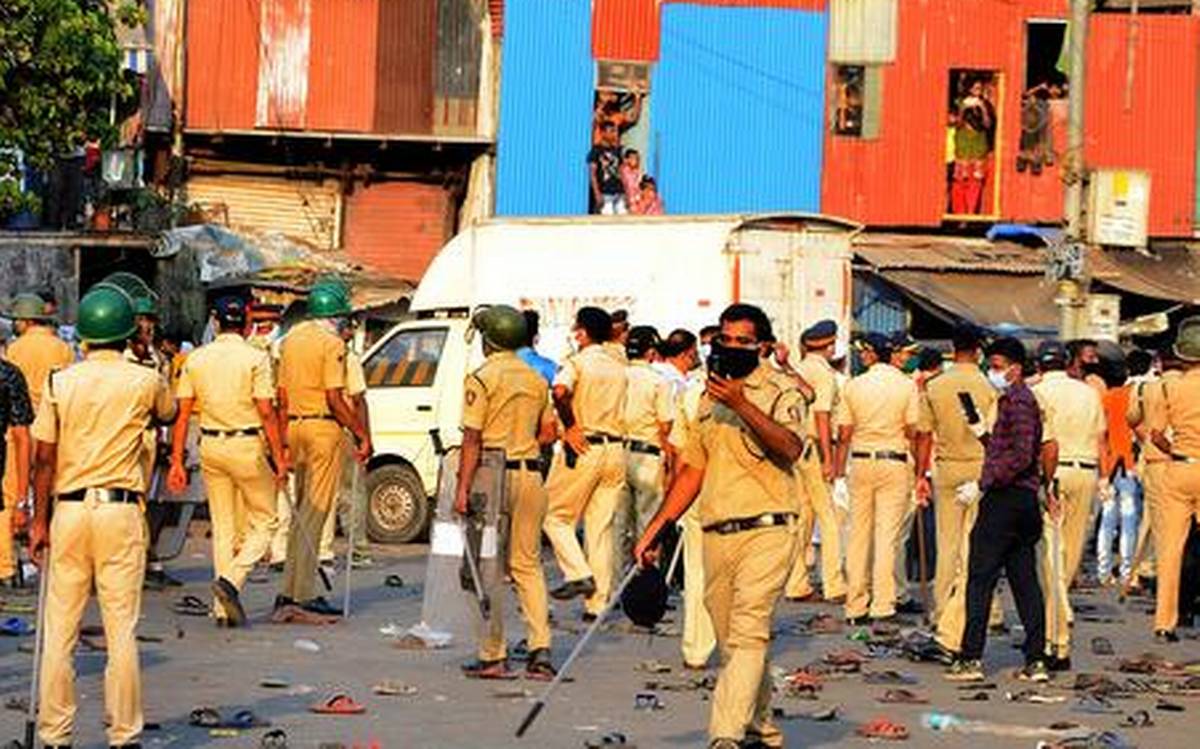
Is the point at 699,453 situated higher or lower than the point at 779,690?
higher

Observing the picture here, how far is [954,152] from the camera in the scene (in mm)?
43031

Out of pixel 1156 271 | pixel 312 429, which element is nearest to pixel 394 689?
pixel 312 429

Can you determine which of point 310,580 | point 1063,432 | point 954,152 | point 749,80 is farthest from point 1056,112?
Result: point 310,580

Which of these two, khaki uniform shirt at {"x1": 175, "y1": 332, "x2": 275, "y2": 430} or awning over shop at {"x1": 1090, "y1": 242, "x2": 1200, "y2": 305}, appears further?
awning over shop at {"x1": 1090, "y1": 242, "x2": 1200, "y2": 305}

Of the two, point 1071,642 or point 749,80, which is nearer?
point 1071,642

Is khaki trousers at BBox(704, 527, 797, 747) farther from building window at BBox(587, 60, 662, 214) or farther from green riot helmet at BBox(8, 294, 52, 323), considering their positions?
A: building window at BBox(587, 60, 662, 214)

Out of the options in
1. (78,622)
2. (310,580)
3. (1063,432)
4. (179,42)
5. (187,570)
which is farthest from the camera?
(179,42)

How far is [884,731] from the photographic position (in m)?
14.1

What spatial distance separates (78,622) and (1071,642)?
29.3 ft

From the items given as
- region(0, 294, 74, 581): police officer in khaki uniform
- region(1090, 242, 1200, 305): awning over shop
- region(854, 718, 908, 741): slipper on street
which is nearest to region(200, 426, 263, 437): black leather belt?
region(0, 294, 74, 581): police officer in khaki uniform

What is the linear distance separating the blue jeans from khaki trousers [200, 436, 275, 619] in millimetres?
9361

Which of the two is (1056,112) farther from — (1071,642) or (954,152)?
(1071,642)

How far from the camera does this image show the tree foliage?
1313 inches

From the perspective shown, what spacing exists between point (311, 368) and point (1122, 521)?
9.20 metres
